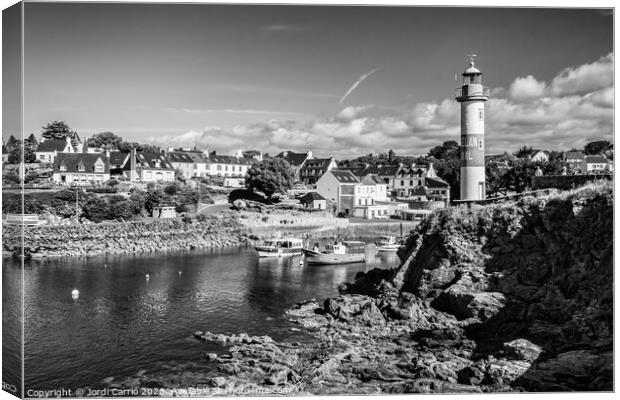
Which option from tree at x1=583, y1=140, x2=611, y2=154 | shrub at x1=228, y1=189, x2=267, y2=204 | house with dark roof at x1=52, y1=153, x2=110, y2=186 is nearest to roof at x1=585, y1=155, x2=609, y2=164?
tree at x1=583, y1=140, x2=611, y2=154

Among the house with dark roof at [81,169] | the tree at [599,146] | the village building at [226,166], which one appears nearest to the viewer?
the tree at [599,146]

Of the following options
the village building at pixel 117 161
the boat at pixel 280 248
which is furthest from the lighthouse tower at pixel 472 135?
the village building at pixel 117 161

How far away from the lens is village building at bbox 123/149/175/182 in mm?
35906

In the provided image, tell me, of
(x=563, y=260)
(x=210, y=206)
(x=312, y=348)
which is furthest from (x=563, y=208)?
(x=210, y=206)

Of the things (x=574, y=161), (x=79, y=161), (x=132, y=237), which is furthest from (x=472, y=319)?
(x=79, y=161)

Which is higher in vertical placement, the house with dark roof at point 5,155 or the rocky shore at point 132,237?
the house with dark roof at point 5,155

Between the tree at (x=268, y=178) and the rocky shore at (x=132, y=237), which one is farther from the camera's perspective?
the tree at (x=268, y=178)

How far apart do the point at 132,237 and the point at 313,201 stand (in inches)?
498

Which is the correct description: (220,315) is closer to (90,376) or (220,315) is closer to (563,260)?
(90,376)

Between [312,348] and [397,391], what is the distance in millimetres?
2934

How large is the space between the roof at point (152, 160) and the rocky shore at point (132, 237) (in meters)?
8.99

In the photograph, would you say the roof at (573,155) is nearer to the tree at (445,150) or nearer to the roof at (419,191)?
the roof at (419,191)

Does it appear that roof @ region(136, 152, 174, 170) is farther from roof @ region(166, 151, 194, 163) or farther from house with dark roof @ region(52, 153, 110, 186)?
house with dark roof @ region(52, 153, 110, 186)

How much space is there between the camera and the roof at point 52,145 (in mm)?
27684
